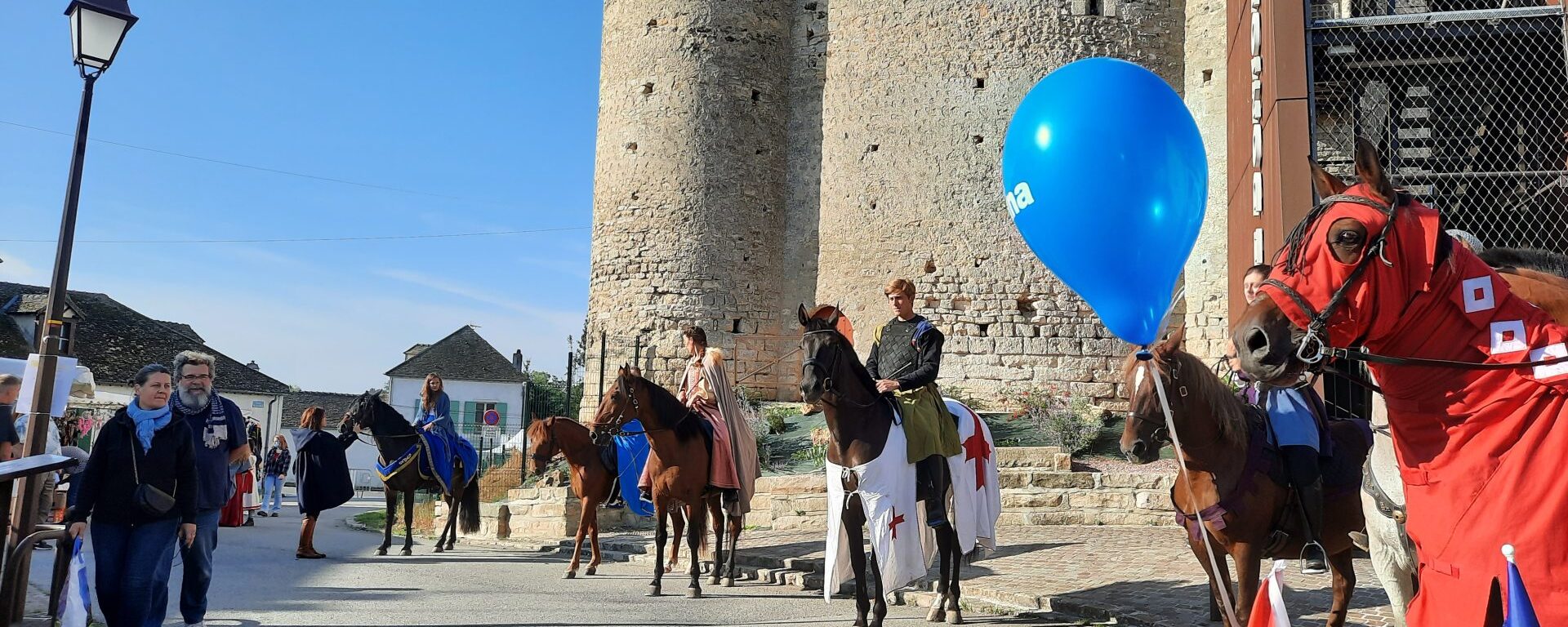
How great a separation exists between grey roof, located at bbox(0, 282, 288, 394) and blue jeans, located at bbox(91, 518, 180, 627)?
A: 1115 inches

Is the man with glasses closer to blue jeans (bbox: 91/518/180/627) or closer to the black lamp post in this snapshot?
blue jeans (bbox: 91/518/180/627)

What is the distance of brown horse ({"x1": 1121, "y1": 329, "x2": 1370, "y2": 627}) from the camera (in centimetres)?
526

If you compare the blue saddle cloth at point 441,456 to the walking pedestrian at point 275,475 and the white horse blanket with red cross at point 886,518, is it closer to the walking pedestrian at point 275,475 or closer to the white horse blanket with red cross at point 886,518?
the white horse blanket with red cross at point 886,518

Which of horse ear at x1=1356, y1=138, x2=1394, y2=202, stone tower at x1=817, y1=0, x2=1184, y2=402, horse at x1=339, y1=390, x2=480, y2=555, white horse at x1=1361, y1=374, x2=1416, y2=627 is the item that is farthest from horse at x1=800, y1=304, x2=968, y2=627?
stone tower at x1=817, y1=0, x2=1184, y2=402

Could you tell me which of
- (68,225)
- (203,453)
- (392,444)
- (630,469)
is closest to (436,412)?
(392,444)

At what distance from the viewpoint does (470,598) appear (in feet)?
27.8

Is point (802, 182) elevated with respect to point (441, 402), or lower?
elevated

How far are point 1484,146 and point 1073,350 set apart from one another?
7.31 meters

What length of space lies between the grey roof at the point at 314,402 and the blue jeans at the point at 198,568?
52278mm

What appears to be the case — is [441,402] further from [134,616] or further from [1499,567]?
[1499,567]

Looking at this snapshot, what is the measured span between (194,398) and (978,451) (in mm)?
5108

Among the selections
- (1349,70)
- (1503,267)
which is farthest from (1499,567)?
(1349,70)

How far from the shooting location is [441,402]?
13031 millimetres

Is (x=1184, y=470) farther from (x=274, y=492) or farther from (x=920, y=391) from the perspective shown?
(x=274, y=492)
